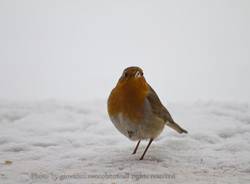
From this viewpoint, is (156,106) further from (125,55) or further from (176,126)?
(125,55)

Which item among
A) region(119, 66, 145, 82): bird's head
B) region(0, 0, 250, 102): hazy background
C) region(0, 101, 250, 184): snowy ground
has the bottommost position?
region(0, 0, 250, 102): hazy background

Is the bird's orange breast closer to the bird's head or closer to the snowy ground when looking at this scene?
the bird's head

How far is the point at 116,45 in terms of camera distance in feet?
148

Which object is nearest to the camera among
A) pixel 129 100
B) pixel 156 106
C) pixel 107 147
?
pixel 129 100

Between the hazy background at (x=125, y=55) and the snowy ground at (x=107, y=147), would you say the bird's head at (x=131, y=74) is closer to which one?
the snowy ground at (x=107, y=147)

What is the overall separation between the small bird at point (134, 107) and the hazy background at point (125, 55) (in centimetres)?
580

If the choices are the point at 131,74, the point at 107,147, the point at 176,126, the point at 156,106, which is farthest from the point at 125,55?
the point at 131,74

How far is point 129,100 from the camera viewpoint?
559 cm

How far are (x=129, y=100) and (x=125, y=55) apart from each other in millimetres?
30713

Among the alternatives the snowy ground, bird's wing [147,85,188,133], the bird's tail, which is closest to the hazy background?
the snowy ground

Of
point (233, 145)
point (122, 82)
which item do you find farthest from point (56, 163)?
point (233, 145)

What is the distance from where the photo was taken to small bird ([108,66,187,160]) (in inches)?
220

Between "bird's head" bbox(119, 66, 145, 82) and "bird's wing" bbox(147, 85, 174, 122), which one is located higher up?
"bird's head" bbox(119, 66, 145, 82)

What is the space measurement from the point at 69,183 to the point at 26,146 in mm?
1626
